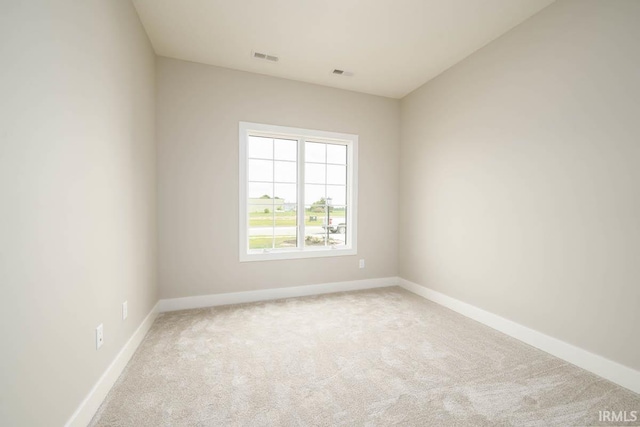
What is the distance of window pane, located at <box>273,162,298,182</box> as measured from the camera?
3.63 meters

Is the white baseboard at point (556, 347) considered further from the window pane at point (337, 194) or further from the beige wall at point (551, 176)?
the window pane at point (337, 194)

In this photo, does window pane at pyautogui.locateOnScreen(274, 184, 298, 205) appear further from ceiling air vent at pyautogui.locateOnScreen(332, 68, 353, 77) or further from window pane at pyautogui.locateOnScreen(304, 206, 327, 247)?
ceiling air vent at pyautogui.locateOnScreen(332, 68, 353, 77)

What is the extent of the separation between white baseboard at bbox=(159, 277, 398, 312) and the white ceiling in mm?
2796

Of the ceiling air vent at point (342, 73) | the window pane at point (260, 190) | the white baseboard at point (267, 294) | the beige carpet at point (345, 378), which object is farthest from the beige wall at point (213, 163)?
the beige carpet at point (345, 378)

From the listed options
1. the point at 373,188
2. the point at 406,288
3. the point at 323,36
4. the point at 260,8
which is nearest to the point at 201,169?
the point at 260,8

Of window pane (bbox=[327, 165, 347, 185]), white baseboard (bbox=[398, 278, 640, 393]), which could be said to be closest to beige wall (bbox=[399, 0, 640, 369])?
white baseboard (bbox=[398, 278, 640, 393])

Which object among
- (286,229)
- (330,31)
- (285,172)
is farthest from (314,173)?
(330,31)

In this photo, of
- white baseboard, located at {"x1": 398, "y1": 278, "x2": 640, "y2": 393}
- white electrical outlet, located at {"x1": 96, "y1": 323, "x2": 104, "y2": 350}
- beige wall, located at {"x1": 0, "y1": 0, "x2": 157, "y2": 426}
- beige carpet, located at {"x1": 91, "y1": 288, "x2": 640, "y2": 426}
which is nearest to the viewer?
beige wall, located at {"x1": 0, "y1": 0, "x2": 157, "y2": 426}

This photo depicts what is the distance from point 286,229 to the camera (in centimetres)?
369

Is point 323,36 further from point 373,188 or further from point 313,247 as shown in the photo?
point 313,247

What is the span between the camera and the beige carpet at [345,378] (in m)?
1.54

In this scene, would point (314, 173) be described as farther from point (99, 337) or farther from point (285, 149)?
point (99, 337)

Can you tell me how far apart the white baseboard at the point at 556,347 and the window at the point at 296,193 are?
5.28 ft

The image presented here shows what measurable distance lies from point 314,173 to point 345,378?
8.54 ft
